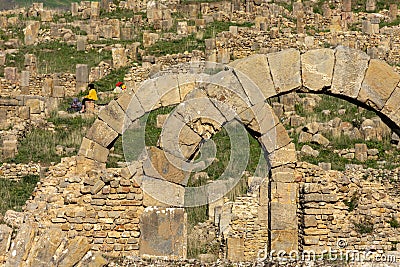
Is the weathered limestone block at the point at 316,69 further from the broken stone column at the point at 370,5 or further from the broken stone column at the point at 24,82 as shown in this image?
the broken stone column at the point at 370,5

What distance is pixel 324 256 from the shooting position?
12352 mm

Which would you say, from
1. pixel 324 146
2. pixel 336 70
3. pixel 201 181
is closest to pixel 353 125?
pixel 324 146

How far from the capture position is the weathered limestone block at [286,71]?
1405 centimetres

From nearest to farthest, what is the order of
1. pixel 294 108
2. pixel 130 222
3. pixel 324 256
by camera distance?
pixel 324 256 < pixel 130 222 < pixel 294 108

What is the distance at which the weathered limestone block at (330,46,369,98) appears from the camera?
13.9 metres

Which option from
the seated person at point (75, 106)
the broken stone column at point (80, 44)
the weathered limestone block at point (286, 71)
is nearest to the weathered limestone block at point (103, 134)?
the weathered limestone block at point (286, 71)

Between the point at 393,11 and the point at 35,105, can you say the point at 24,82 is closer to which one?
the point at 35,105

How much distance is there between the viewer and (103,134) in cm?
1692

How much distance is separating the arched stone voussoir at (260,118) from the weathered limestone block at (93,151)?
2.99 m

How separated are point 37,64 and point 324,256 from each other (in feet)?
57.5

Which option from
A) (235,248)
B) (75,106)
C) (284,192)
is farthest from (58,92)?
(284,192)

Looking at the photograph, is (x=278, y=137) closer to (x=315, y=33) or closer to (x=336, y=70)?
(x=336, y=70)

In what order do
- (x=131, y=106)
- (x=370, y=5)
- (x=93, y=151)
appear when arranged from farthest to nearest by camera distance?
(x=370, y=5), (x=93, y=151), (x=131, y=106)

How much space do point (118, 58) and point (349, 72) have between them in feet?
49.3
